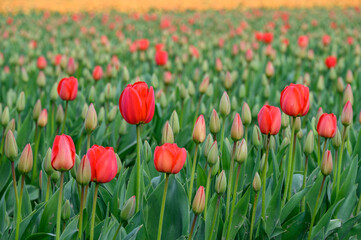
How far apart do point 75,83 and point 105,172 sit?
3.51ft

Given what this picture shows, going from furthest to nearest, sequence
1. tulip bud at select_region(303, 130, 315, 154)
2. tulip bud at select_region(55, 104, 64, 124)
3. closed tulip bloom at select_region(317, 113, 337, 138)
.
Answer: tulip bud at select_region(55, 104, 64, 124) → tulip bud at select_region(303, 130, 315, 154) → closed tulip bloom at select_region(317, 113, 337, 138)

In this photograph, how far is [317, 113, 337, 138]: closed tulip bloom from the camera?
1.74 metres

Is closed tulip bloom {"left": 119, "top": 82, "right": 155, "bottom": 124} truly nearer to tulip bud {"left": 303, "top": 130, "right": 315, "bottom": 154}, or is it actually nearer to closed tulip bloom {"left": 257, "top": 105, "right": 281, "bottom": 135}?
closed tulip bloom {"left": 257, "top": 105, "right": 281, "bottom": 135}

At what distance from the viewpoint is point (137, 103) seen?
1.50m

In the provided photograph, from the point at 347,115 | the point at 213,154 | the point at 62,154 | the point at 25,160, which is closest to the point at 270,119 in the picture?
the point at 213,154

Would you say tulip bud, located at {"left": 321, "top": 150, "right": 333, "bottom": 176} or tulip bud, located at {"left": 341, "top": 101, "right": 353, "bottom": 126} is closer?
tulip bud, located at {"left": 321, "top": 150, "right": 333, "bottom": 176}

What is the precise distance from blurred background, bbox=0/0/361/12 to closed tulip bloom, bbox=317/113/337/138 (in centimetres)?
1180

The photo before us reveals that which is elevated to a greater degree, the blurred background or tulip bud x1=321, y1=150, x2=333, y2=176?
tulip bud x1=321, y1=150, x2=333, y2=176

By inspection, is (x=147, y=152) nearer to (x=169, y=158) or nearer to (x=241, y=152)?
(x=241, y=152)

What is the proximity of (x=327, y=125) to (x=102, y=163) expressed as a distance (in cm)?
87

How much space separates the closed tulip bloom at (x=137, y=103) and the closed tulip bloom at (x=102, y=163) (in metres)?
0.20

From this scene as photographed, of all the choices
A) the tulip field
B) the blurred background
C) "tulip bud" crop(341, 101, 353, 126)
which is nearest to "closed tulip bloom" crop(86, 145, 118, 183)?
the tulip field

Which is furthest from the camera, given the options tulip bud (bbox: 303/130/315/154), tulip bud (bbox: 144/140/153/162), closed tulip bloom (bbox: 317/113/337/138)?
tulip bud (bbox: 144/140/153/162)

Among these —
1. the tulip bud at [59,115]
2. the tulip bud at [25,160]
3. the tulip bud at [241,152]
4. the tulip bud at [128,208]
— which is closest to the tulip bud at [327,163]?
the tulip bud at [241,152]
